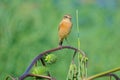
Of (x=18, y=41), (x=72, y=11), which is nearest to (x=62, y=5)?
(x=72, y=11)

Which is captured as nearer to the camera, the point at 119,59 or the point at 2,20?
the point at 2,20

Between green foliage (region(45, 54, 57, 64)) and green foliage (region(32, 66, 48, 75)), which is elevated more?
green foliage (region(45, 54, 57, 64))

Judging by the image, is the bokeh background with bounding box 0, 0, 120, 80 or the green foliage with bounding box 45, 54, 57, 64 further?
the bokeh background with bounding box 0, 0, 120, 80

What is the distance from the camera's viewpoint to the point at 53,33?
333cm

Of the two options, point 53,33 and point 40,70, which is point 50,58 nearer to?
point 40,70

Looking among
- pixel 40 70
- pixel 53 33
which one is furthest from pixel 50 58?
pixel 53 33

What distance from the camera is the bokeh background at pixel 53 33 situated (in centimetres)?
249

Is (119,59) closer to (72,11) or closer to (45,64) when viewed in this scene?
(72,11)

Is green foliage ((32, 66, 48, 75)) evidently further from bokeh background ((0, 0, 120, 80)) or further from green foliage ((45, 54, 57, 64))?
bokeh background ((0, 0, 120, 80))

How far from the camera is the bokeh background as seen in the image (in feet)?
8.18

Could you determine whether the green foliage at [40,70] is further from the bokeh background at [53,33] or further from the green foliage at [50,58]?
the bokeh background at [53,33]

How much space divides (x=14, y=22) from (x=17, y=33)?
2.4 inches

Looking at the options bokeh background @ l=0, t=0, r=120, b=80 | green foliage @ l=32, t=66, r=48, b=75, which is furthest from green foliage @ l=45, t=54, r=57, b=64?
bokeh background @ l=0, t=0, r=120, b=80

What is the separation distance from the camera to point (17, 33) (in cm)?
262
